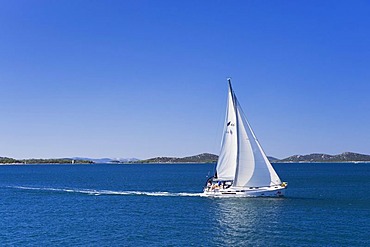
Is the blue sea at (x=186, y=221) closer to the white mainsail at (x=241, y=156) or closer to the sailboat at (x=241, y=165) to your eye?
the sailboat at (x=241, y=165)

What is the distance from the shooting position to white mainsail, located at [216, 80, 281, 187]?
72125mm

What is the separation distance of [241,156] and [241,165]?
1552 mm

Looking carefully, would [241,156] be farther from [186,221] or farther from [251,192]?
[186,221]

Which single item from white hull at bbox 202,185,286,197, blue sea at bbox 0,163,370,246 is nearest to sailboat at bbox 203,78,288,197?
white hull at bbox 202,185,286,197

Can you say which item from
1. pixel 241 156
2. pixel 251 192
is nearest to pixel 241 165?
pixel 241 156

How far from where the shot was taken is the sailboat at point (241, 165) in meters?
72.1

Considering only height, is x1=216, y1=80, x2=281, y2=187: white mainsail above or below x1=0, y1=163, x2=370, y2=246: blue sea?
above

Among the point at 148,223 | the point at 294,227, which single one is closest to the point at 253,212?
the point at 294,227

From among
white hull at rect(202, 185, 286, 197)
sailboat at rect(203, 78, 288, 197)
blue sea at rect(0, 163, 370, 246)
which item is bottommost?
blue sea at rect(0, 163, 370, 246)

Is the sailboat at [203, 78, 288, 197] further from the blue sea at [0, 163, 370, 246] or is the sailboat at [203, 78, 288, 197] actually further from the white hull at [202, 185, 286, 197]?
the blue sea at [0, 163, 370, 246]

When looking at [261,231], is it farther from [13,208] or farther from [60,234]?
[13,208]

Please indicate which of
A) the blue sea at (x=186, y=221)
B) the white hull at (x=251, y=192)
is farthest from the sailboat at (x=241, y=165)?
the blue sea at (x=186, y=221)

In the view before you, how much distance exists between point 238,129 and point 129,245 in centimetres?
3731

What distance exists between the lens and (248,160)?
7219 centimetres
